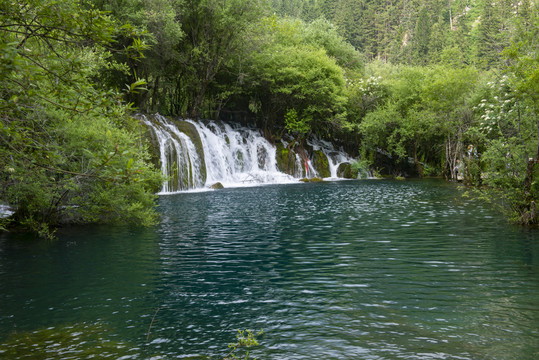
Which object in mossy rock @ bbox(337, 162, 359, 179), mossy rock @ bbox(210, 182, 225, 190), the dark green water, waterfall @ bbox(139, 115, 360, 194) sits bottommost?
the dark green water

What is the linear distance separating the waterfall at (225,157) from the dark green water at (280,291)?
15813 millimetres

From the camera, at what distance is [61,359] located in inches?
267

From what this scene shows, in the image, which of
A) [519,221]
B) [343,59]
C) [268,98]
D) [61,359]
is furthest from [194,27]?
[61,359]

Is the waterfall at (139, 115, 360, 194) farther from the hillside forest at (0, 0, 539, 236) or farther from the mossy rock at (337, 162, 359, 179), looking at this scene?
the hillside forest at (0, 0, 539, 236)

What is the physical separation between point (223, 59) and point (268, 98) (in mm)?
10574

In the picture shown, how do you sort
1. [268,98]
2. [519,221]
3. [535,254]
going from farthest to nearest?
[268,98] < [519,221] < [535,254]

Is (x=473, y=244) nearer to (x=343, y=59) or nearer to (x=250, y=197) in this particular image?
(x=250, y=197)

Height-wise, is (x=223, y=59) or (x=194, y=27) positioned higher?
(x=194, y=27)

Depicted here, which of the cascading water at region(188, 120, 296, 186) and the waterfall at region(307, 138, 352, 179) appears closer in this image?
the cascading water at region(188, 120, 296, 186)

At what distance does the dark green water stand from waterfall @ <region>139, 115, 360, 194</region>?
51.9ft

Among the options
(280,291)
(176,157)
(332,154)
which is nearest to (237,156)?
(176,157)

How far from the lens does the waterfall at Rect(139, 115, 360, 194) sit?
3581 centimetres

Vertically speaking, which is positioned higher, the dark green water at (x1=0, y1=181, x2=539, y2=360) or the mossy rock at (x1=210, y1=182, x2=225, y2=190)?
the mossy rock at (x1=210, y1=182, x2=225, y2=190)

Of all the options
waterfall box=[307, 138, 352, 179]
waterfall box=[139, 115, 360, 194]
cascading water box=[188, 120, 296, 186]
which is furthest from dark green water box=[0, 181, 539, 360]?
waterfall box=[307, 138, 352, 179]
